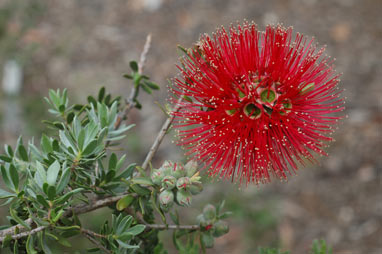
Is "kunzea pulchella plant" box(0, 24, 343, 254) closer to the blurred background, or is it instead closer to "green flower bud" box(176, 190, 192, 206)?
"green flower bud" box(176, 190, 192, 206)

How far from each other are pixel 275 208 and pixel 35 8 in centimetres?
260

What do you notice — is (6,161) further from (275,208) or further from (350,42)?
(350,42)

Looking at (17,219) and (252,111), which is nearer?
(17,219)

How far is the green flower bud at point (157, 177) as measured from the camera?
1.39 m

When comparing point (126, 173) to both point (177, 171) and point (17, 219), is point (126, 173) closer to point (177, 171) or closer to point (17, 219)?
point (177, 171)

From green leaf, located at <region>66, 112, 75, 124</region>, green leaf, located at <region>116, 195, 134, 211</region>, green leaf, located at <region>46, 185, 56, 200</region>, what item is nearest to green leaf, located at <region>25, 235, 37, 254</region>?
green leaf, located at <region>46, 185, 56, 200</region>

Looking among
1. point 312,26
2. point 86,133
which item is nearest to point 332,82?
point 86,133

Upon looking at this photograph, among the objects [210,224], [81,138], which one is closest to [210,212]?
[210,224]

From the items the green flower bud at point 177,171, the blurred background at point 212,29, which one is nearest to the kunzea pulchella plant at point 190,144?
the green flower bud at point 177,171

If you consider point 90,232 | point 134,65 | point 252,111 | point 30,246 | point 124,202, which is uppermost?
point 134,65

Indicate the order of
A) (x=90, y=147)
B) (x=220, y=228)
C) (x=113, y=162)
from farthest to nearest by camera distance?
(x=220, y=228), (x=113, y=162), (x=90, y=147)

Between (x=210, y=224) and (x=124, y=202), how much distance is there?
35 centimetres

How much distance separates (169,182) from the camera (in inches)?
53.6

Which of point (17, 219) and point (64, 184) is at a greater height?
point (64, 184)
